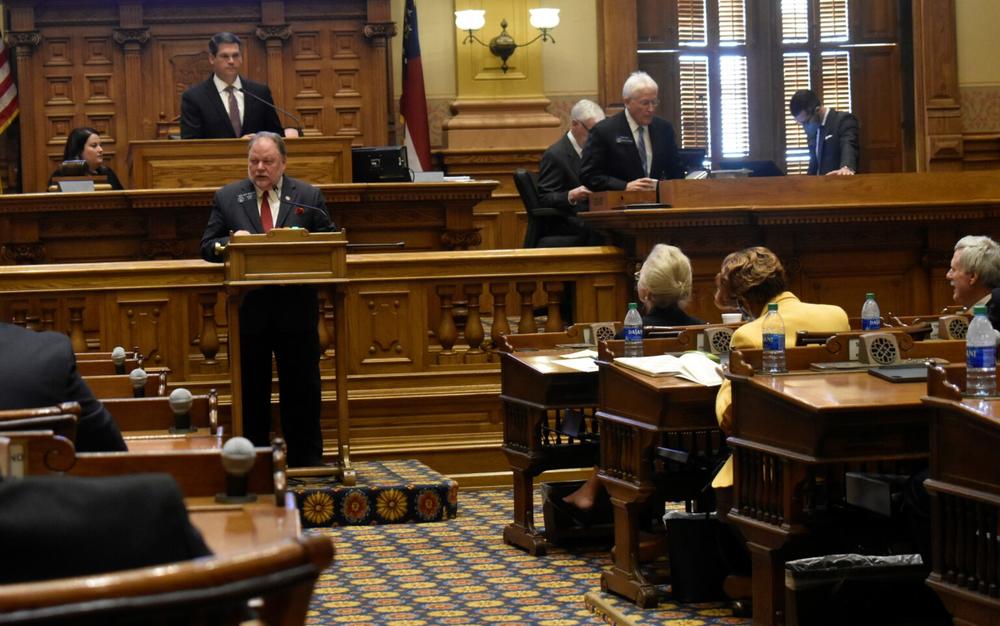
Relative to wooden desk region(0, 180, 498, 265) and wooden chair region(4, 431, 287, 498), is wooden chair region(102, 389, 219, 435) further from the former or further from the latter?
wooden desk region(0, 180, 498, 265)

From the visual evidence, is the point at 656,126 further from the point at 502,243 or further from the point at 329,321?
the point at 502,243

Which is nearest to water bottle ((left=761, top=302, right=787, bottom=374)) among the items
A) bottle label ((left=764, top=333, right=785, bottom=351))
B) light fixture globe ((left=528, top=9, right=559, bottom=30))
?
bottle label ((left=764, top=333, right=785, bottom=351))

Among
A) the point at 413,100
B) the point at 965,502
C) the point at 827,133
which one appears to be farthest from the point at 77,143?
the point at 965,502

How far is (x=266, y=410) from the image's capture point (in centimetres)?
672

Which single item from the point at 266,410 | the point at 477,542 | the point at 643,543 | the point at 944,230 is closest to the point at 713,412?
the point at 643,543

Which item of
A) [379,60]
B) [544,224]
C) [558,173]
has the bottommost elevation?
[544,224]

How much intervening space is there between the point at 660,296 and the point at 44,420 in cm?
343

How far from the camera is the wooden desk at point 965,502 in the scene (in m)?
3.46

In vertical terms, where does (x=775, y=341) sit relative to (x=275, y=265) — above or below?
below

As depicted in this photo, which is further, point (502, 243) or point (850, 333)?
point (502, 243)

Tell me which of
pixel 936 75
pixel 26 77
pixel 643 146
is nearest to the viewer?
pixel 643 146

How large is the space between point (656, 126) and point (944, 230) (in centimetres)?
175

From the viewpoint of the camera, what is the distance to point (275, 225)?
6.71m

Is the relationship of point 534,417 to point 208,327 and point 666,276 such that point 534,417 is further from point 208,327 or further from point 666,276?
point 208,327
